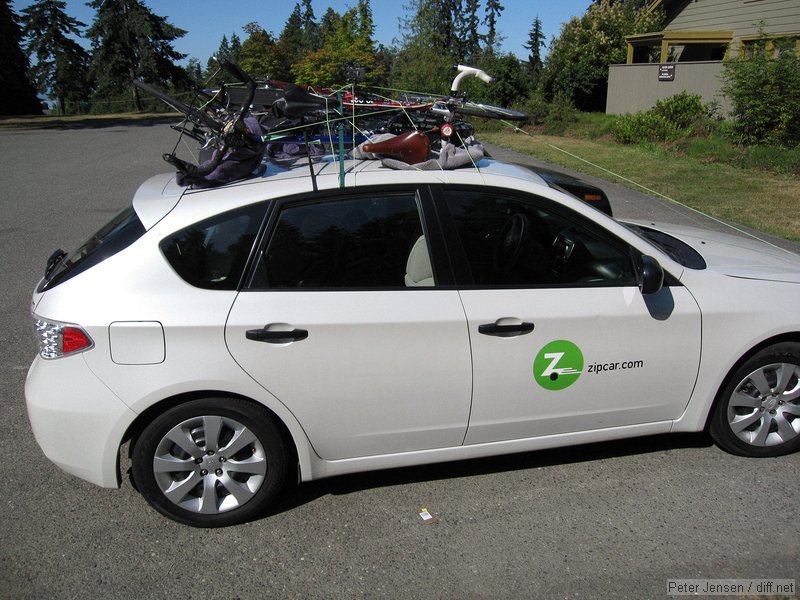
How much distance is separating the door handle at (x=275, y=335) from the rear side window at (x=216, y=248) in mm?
241

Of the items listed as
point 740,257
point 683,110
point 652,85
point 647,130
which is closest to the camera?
point 740,257

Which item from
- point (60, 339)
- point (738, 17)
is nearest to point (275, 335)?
point (60, 339)

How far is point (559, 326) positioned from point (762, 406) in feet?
4.31

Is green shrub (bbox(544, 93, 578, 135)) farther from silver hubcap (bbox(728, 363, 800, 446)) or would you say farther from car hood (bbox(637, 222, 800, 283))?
silver hubcap (bbox(728, 363, 800, 446))

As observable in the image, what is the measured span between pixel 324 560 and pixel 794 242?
751 cm

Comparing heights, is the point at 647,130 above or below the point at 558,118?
below

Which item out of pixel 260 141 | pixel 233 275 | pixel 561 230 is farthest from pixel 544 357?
pixel 260 141

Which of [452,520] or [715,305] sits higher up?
[715,305]

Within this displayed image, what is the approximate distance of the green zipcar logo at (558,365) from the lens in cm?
335

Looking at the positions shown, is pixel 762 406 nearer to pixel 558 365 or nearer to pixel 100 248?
pixel 558 365

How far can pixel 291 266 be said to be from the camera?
3.21 meters

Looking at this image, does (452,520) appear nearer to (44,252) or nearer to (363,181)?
(363,181)

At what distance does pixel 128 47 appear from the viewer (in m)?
49.6

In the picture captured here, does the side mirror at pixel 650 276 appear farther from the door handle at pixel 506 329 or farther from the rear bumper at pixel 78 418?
the rear bumper at pixel 78 418
